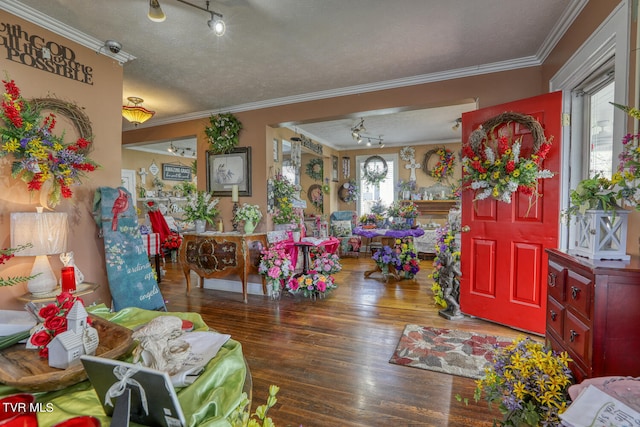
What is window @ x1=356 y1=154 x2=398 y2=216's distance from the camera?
7.47 metres

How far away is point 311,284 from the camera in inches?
149

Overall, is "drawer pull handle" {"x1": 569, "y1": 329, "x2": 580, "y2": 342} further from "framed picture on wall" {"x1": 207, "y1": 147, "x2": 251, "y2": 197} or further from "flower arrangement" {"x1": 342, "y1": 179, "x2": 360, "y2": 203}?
"flower arrangement" {"x1": 342, "y1": 179, "x2": 360, "y2": 203}

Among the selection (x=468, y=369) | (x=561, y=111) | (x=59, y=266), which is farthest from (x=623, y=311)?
(x=59, y=266)

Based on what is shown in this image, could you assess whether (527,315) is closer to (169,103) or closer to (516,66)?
(516,66)

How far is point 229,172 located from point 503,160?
3.47 m

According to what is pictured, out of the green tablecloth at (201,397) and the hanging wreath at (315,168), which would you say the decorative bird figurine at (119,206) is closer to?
the green tablecloth at (201,397)

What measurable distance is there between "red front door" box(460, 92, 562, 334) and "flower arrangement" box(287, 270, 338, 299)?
1600mm

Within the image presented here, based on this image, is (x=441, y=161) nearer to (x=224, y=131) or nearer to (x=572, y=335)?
(x=224, y=131)

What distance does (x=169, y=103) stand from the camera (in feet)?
13.4

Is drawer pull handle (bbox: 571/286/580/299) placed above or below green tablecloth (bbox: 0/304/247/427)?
above

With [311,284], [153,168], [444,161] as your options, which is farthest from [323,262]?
[153,168]

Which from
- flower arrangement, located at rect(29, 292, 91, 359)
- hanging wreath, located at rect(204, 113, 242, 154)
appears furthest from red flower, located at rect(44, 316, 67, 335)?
hanging wreath, located at rect(204, 113, 242, 154)

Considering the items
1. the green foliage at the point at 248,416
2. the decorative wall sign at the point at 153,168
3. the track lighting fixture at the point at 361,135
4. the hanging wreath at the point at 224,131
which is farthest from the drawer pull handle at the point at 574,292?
the decorative wall sign at the point at 153,168

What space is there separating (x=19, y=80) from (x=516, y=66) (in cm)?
437
